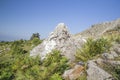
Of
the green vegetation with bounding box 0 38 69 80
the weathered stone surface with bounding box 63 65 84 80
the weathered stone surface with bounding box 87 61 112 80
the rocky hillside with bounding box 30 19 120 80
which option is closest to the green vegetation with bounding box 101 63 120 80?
the rocky hillside with bounding box 30 19 120 80

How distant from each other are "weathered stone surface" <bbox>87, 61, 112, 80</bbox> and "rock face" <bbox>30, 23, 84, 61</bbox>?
4.49 meters

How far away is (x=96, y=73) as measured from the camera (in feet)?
27.9

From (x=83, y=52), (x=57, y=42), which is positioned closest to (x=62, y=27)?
(x=57, y=42)

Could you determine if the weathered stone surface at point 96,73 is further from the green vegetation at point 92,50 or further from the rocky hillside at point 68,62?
the green vegetation at point 92,50

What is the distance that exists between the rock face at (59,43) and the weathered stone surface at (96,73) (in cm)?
449

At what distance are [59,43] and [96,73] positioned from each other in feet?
22.8

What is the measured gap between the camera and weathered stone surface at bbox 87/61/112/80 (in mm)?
8223

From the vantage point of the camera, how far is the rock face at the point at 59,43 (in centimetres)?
1415

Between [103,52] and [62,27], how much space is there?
5973mm

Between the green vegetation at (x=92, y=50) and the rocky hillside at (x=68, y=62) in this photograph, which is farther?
the green vegetation at (x=92, y=50)

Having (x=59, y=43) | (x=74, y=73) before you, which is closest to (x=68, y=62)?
(x=74, y=73)

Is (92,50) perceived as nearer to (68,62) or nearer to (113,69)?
(68,62)

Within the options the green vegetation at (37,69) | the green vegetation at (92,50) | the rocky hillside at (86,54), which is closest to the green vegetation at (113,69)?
the rocky hillside at (86,54)

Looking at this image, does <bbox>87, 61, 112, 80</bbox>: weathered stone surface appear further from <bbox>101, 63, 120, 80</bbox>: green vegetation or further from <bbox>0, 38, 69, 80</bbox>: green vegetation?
<bbox>0, 38, 69, 80</bbox>: green vegetation
